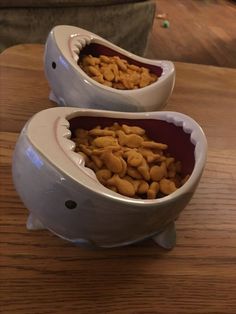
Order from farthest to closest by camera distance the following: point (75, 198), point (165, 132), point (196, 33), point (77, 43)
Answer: point (196, 33), point (77, 43), point (165, 132), point (75, 198)

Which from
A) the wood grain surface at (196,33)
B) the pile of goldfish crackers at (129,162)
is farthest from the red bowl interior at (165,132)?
the wood grain surface at (196,33)

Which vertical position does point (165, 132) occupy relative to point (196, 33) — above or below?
above

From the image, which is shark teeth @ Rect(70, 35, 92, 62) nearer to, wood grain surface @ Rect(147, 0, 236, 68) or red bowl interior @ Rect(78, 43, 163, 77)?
red bowl interior @ Rect(78, 43, 163, 77)

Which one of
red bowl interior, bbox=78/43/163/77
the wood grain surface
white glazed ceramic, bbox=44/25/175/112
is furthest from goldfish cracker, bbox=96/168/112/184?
the wood grain surface

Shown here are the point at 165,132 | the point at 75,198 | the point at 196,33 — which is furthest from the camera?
the point at 196,33

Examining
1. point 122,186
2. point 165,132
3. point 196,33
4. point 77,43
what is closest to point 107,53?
point 77,43

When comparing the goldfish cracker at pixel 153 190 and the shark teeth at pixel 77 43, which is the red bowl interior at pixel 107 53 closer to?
the shark teeth at pixel 77 43

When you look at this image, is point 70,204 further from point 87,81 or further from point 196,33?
point 196,33
